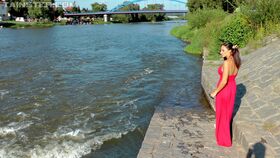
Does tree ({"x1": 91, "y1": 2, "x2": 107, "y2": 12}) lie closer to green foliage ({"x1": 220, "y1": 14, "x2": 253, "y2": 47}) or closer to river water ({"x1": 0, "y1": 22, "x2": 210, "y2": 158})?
river water ({"x1": 0, "y1": 22, "x2": 210, "y2": 158})

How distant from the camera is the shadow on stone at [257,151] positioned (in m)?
5.74

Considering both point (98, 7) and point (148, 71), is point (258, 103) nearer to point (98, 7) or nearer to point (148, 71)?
point (148, 71)

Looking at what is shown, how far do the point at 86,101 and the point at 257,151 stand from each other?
696cm

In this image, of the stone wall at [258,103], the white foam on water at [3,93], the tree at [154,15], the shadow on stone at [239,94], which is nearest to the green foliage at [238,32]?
the stone wall at [258,103]

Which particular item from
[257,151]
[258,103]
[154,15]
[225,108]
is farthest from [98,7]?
[257,151]

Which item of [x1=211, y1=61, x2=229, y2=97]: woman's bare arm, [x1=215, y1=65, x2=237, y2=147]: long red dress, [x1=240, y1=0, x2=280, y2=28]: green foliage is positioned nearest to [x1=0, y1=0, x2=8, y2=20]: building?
[x1=240, y1=0, x2=280, y2=28]: green foliage

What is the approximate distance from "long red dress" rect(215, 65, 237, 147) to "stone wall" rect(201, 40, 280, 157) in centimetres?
30

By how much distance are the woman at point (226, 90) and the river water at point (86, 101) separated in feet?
7.05

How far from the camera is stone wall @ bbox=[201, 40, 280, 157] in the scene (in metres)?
6.15

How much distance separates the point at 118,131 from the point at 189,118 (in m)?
1.74

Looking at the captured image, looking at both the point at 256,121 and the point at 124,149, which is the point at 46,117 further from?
the point at 256,121

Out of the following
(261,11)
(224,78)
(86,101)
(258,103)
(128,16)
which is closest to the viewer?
(224,78)

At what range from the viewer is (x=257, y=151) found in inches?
230

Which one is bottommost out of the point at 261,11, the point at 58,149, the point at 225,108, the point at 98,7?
the point at 58,149
